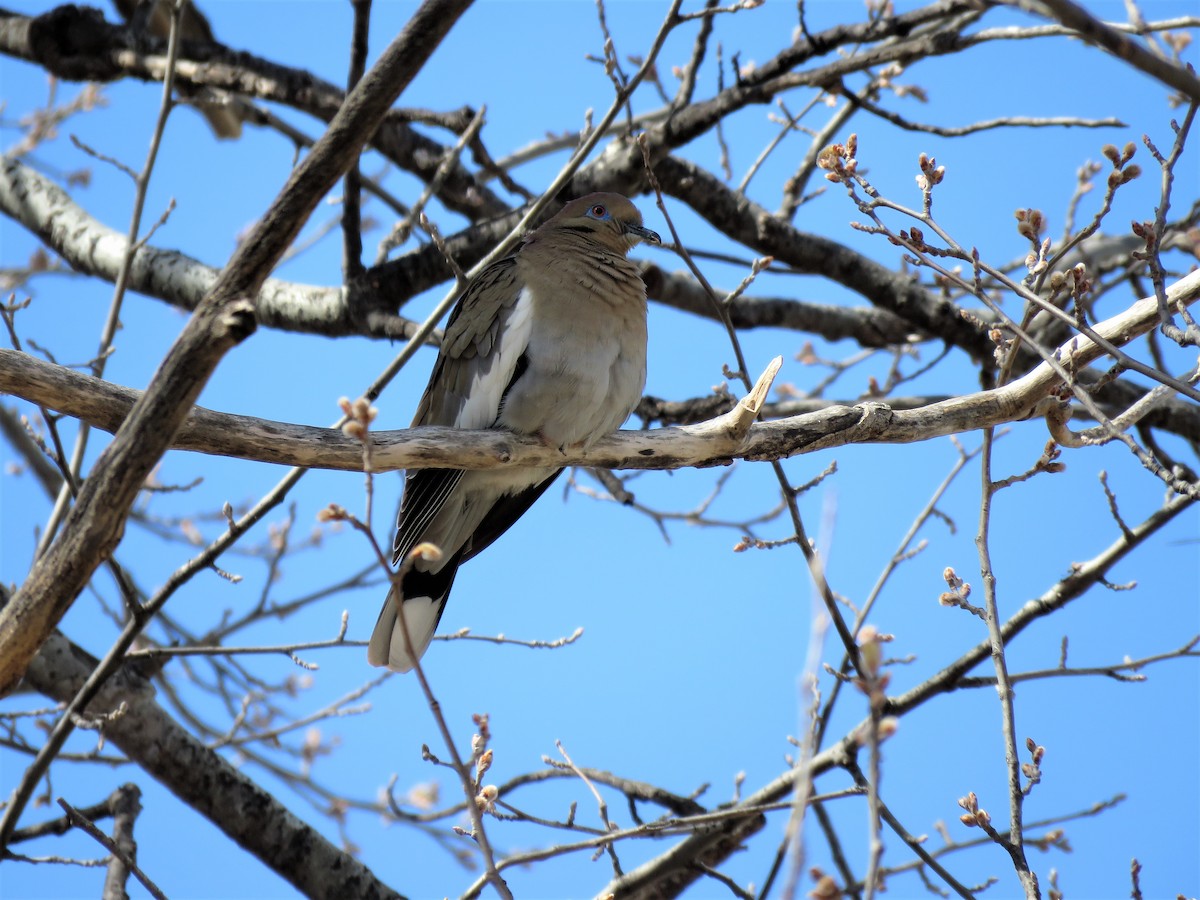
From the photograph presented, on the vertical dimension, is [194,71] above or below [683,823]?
above

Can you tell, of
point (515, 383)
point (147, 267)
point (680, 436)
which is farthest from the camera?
point (147, 267)

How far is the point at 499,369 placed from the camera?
3.42 meters

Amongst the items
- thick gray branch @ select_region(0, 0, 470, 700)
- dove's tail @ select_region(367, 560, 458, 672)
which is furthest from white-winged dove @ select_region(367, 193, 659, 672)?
thick gray branch @ select_region(0, 0, 470, 700)

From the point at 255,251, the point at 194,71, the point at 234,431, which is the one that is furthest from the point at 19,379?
the point at 194,71

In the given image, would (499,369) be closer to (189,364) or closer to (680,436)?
(680,436)

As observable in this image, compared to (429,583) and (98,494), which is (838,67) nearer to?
(429,583)

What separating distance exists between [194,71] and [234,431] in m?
2.69

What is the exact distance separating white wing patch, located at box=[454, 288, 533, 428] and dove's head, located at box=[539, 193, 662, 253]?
24.2 inches

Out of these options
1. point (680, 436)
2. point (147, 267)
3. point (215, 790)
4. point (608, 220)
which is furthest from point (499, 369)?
point (147, 267)

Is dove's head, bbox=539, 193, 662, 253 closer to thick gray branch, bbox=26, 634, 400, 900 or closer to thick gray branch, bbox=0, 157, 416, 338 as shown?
thick gray branch, bbox=0, 157, 416, 338

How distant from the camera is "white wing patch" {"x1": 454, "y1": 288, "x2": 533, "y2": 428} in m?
3.42

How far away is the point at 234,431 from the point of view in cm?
238

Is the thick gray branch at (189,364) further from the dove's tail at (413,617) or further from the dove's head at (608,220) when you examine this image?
the dove's head at (608,220)

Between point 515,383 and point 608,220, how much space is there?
3.11 feet
